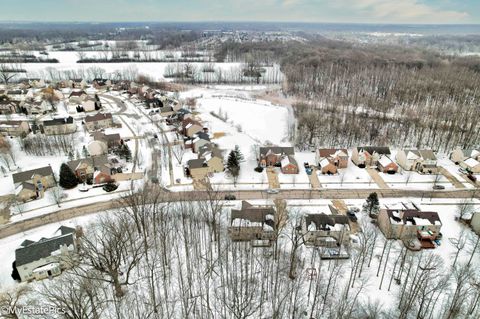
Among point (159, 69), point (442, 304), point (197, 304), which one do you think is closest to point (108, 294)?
point (197, 304)

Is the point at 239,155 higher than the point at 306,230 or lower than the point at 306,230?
lower

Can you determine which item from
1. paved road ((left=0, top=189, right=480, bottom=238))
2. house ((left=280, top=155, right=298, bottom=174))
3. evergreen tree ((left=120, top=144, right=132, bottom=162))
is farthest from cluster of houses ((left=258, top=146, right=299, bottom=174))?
evergreen tree ((left=120, top=144, right=132, bottom=162))

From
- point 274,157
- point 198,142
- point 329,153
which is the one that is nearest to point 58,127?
point 198,142

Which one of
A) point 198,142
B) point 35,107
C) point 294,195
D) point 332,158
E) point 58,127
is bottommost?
point 294,195

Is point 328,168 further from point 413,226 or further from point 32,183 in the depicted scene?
point 32,183

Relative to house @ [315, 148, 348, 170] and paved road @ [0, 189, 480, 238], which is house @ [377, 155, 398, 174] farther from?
house @ [315, 148, 348, 170]

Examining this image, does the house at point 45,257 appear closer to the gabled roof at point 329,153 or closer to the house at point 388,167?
the gabled roof at point 329,153
